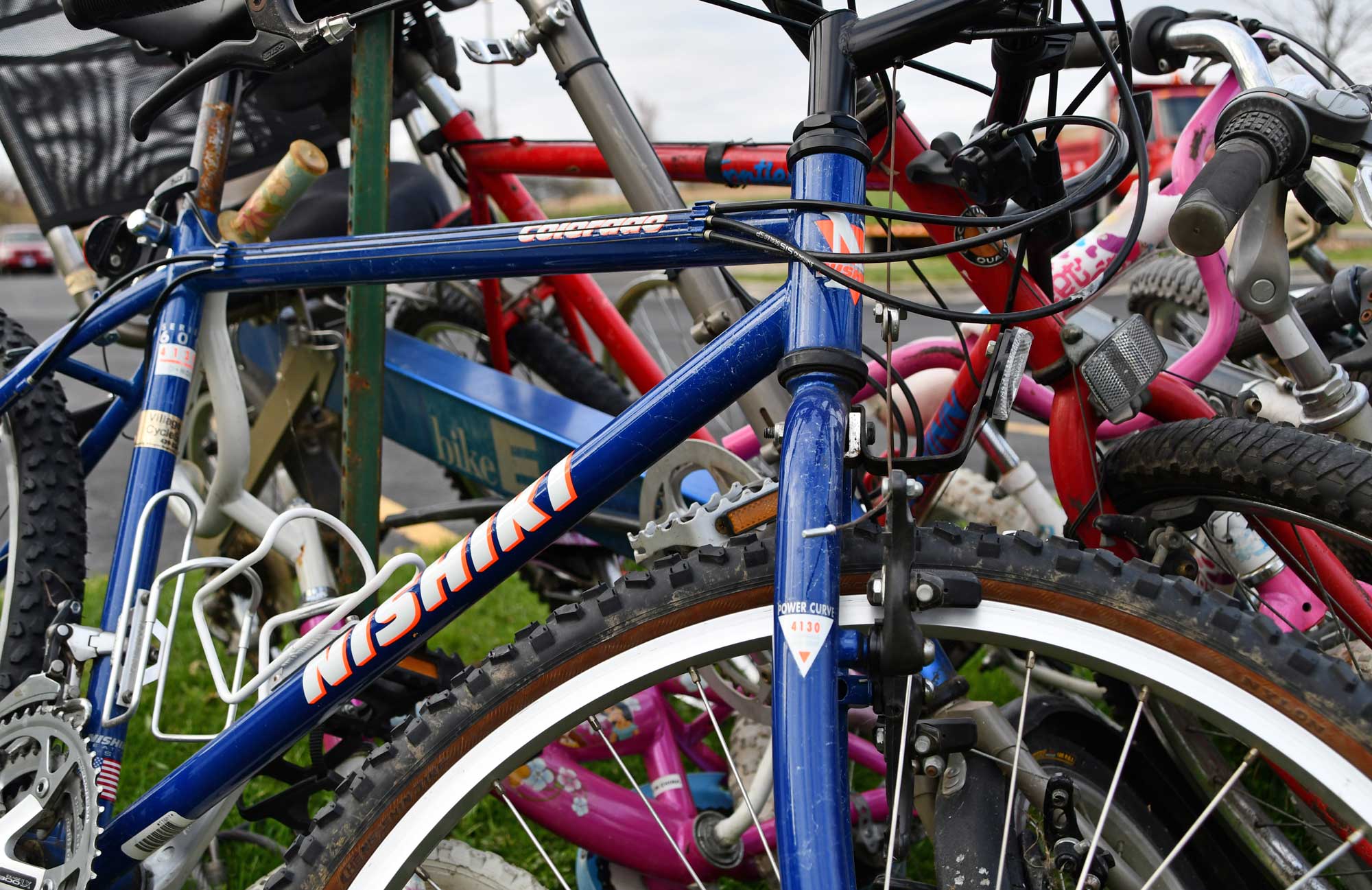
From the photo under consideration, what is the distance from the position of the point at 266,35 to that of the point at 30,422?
30.2 inches

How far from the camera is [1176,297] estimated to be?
2.71 meters

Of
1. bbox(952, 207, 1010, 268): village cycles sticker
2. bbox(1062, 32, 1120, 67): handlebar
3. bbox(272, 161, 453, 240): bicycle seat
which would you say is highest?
bbox(272, 161, 453, 240): bicycle seat

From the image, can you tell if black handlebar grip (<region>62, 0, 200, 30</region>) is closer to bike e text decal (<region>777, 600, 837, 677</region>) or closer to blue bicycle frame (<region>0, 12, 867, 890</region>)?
blue bicycle frame (<region>0, 12, 867, 890</region>)

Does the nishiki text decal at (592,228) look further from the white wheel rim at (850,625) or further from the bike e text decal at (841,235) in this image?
the white wheel rim at (850,625)

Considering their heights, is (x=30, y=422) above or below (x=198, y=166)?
below

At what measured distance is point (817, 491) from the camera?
3.72 ft

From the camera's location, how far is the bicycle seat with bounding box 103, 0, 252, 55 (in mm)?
1825

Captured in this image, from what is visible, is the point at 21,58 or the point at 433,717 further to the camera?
the point at 21,58

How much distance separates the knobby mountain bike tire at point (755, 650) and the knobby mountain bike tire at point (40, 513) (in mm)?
850

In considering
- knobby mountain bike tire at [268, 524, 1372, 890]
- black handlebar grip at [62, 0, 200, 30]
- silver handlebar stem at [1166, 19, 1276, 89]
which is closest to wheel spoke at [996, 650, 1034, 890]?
knobby mountain bike tire at [268, 524, 1372, 890]

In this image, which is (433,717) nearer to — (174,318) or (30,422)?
(174,318)

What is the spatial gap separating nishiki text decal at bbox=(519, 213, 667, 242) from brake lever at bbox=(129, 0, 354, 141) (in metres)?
0.44

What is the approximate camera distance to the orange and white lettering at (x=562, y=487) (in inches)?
52.5

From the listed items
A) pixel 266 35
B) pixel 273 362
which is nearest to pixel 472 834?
pixel 273 362
